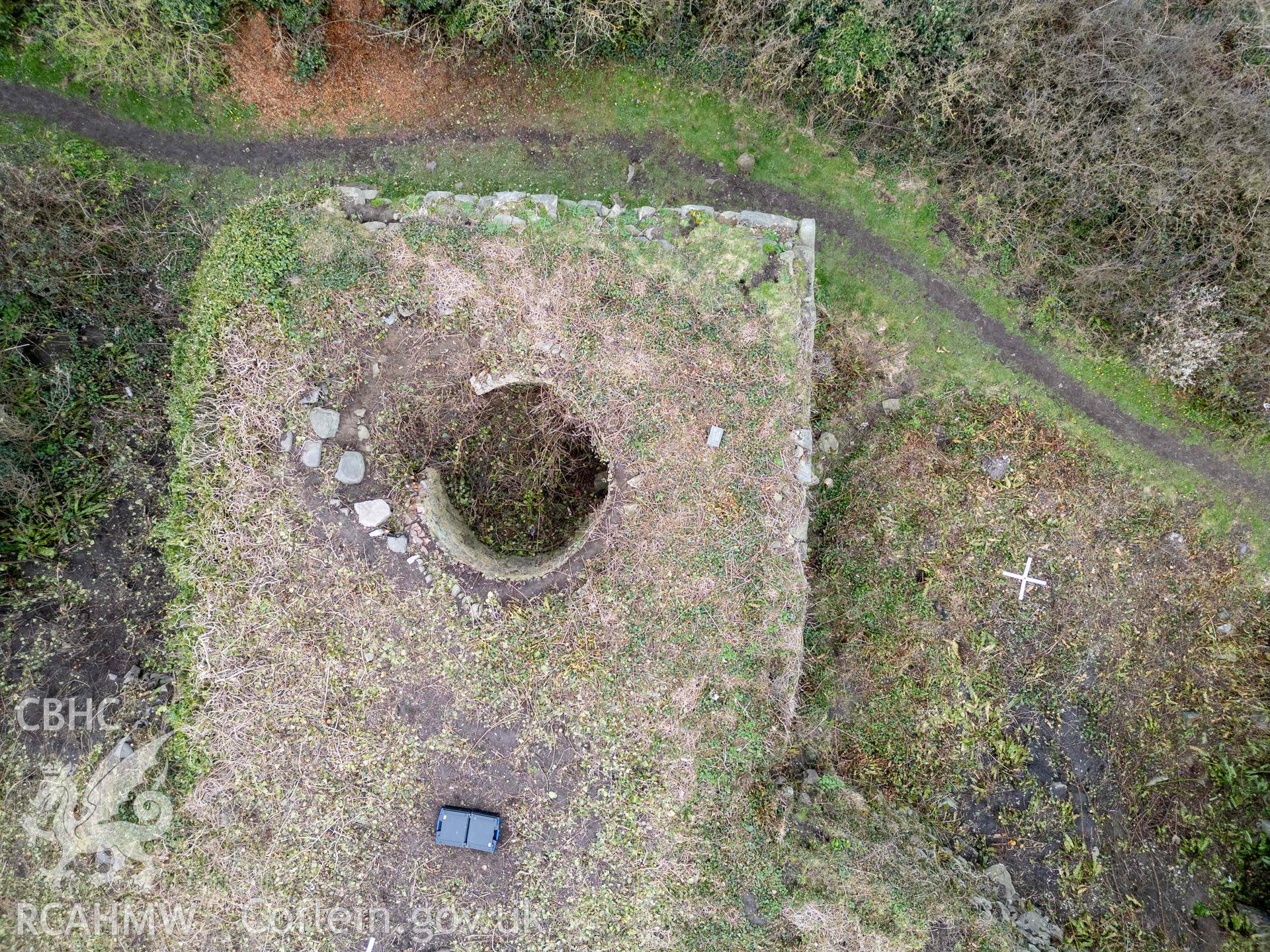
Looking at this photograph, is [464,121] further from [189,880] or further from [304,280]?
[189,880]

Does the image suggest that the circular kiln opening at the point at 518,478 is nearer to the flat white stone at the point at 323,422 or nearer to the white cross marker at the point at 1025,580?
the flat white stone at the point at 323,422

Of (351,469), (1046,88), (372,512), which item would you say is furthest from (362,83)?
(1046,88)

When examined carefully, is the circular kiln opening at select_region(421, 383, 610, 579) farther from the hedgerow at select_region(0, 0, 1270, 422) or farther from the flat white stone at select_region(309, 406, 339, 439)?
the hedgerow at select_region(0, 0, 1270, 422)

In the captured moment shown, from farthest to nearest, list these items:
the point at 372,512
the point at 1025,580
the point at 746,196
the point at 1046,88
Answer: the point at 746,196 < the point at 1025,580 < the point at 1046,88 < the point at 372,512

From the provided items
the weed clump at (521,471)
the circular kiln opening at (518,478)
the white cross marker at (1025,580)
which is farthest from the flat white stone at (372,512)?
the white cross marker at (1025,580)

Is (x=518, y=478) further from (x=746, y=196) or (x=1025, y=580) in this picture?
(x=1025, y=580)

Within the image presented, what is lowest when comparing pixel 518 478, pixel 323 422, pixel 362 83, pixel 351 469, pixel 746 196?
pixel 351 469

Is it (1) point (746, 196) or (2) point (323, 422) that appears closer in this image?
(2) point (323, 422)
